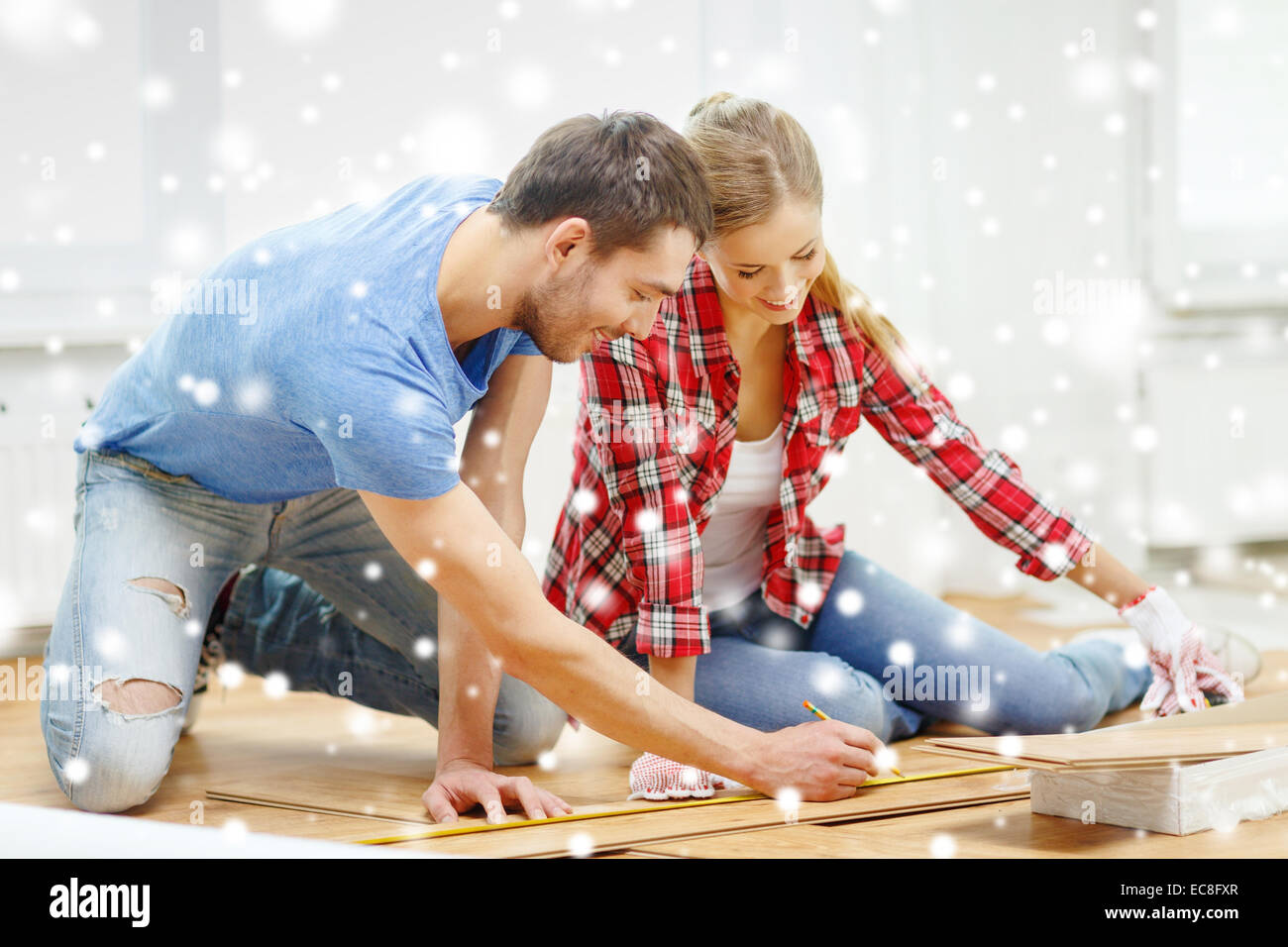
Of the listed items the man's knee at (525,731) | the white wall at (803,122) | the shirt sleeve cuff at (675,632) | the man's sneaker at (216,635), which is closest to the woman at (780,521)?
the shirt sleeve cuff at (675,632)

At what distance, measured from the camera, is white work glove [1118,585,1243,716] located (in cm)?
133

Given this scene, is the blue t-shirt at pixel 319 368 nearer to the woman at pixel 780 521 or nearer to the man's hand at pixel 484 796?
the woman at pixel 780 521

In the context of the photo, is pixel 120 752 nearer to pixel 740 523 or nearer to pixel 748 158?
pixel 740 523

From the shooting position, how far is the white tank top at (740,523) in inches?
52.7

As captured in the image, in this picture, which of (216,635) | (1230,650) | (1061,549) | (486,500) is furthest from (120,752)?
(1230,650)

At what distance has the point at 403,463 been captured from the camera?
2.98 feet

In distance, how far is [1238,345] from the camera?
8.74 ft

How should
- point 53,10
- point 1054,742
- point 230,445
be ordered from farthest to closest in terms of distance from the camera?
point 53,10, point 230,445, point 1054,742

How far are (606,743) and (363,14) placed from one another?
4.51 feet

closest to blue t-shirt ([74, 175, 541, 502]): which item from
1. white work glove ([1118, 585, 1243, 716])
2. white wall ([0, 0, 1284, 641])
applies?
white work glove ([1118, 585, 1243, 716])

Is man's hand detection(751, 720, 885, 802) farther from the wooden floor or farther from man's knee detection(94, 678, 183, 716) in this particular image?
man's knee detection(94, 678, 183, 716)
